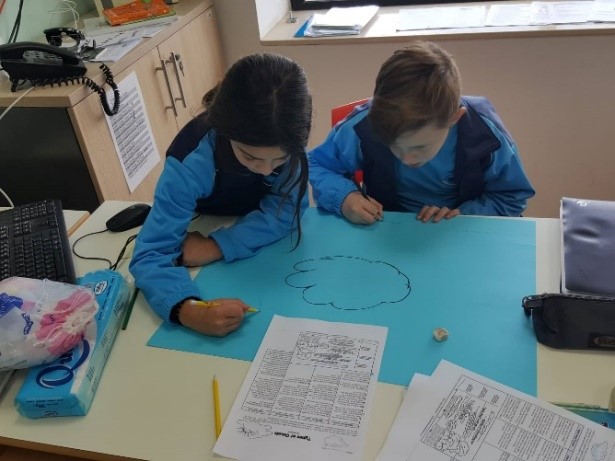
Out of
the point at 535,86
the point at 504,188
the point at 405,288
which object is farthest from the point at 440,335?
the point at 535,86

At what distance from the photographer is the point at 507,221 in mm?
1122

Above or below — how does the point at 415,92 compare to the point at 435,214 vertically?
above

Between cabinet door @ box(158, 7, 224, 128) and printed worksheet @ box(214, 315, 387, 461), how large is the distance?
1132 mm

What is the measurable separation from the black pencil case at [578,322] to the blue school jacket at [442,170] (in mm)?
422

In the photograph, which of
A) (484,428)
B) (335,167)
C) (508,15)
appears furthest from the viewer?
(508,15)

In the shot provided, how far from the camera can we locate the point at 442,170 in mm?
1270

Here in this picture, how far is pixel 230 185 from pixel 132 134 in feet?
2.20

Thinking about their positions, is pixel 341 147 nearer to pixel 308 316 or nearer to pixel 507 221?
pixel 507 221

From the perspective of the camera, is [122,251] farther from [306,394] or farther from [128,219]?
[306,394]

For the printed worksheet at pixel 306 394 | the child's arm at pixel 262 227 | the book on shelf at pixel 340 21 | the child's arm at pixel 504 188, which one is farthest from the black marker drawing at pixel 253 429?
the book on shelf at pixel 340 21

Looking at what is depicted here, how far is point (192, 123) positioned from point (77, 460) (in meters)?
0.66

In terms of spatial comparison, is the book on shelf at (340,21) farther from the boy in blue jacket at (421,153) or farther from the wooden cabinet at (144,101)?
the boy in blue jacket at (421,153)

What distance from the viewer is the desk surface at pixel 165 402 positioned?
0.75 meters

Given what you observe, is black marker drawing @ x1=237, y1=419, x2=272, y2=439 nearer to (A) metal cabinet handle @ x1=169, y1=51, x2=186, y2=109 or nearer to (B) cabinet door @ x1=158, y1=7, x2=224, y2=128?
(B) cabinet door @ x1=158, y1=7, x2=224, y2=128
